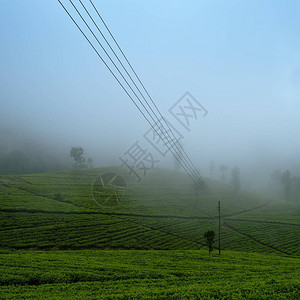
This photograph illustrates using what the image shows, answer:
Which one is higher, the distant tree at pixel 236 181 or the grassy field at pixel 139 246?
the distant tree at pixel 236 181

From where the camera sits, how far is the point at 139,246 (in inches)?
1531

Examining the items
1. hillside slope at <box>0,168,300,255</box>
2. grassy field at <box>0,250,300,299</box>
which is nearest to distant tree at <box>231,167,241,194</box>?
hillside slope at <box>0,168,300,255</box>

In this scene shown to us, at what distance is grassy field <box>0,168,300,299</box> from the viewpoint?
48.7ft

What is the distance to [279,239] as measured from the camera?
1923 inches

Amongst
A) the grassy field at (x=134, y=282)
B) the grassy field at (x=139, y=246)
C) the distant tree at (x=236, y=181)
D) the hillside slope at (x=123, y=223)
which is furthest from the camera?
the distant tree at (x=236, y=181)

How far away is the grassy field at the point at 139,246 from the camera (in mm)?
14852

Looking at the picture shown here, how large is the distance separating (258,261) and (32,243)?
36490 mm

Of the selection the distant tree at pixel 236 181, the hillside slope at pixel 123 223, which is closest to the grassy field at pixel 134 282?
the hillside slope at pixel 123 223

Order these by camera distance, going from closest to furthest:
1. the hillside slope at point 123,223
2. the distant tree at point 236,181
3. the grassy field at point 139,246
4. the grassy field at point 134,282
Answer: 1. the grassy field at point 134,282
2. the grassy field at point 139,246
3. the hillside slope at point 123,223
4. the distant tree at point 236,181

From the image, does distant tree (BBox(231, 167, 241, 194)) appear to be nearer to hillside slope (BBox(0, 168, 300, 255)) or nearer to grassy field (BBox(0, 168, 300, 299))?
grassy field (BBox(0, 168, 300, 299))

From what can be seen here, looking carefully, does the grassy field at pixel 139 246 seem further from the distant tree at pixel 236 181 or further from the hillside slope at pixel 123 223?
the distant tree at pixel 236 181

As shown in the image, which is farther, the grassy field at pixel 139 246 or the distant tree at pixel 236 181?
the distant tree at pixel 236 181

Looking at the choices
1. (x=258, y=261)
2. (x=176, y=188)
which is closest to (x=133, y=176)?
(x=176, y=188)

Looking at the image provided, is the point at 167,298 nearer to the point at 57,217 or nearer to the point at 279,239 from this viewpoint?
the point at 57,217
